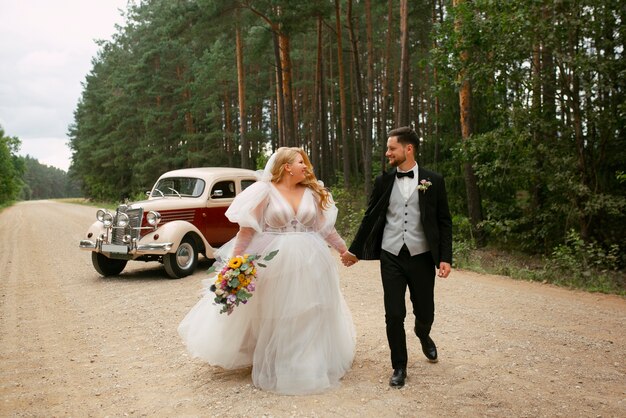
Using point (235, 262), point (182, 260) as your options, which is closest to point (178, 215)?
point (182, 260)

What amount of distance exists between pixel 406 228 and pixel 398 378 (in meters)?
1.25

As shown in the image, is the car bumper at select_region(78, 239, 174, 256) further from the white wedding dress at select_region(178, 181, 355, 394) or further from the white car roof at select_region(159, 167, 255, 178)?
the white wedding dress at select_region(178, 181, 355, 394)

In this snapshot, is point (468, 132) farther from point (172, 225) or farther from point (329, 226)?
point (329, 226)

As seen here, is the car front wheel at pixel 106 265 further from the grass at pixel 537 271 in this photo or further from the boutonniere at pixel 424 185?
the boutonniere at pixel 424 185

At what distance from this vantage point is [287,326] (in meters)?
4.35

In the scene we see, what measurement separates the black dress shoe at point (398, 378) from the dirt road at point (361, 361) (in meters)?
0.05

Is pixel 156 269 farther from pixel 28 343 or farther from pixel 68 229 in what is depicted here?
pixel 68 229

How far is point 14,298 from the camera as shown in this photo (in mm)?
8898

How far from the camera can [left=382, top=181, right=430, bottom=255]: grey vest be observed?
14.2 ft

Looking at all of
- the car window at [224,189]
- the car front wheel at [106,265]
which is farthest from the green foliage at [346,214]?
the car front wheel at [106,265]

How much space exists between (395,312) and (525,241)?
30.4 feet

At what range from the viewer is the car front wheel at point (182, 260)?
10211 millimetres

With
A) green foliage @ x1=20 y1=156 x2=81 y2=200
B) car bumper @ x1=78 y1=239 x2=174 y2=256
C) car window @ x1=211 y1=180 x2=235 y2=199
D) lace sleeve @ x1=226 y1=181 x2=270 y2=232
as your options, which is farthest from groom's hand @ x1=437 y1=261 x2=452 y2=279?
green foliage @ x1=20 y1=156 x2=81 y2=200

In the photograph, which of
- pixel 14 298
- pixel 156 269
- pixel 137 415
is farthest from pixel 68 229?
pixel 137 415
